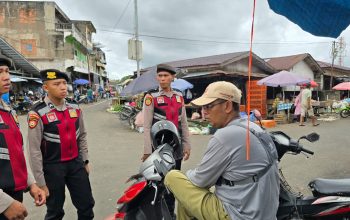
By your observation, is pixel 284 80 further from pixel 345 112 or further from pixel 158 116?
pixel 158 116

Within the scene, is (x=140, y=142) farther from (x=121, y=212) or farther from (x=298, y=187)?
(x=121, y=212)

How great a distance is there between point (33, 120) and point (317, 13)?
7.65 feet

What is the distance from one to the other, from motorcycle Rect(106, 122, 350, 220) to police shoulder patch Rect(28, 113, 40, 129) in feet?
3.40

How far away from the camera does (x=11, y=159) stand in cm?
211

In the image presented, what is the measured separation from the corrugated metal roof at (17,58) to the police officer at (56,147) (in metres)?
20.4

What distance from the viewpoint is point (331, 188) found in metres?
2.48

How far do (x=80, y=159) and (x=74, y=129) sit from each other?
33cm

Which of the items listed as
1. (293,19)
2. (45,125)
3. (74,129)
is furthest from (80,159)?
(293,19)

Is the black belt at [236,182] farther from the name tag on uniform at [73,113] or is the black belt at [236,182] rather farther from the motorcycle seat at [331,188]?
the name tag on uniform at [73,113]

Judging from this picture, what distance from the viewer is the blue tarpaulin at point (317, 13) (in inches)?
67.7

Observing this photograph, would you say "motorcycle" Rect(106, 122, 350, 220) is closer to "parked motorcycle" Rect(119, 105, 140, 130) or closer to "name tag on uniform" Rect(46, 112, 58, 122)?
"name tag on uniform" Rect(46, 112, 58, 122)

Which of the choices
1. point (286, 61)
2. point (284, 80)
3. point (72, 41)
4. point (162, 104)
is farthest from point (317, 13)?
point (72, 41)

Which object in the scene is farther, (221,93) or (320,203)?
(320,203)

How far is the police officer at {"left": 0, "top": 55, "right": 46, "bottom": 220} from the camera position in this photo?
6.40 ft
